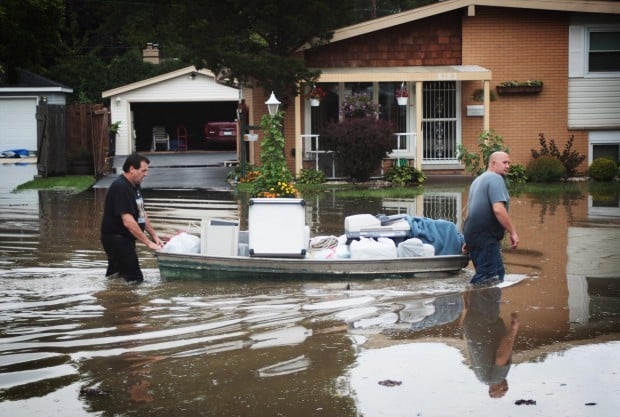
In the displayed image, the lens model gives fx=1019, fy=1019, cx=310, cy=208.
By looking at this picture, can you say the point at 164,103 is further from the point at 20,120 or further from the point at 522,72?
the point at 522,72

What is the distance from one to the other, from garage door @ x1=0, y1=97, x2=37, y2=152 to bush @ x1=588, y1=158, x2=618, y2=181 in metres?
26.2

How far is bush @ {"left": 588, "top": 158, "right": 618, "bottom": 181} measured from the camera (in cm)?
2742

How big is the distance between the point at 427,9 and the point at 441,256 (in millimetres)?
16586

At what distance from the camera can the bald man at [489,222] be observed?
12062 mm

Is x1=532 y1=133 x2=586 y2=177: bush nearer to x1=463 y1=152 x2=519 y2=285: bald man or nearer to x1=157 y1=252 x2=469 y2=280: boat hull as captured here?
x1=157 y1=252 x2=469 y2=280: boat hull

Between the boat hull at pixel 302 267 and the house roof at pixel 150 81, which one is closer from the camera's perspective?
the boat hull at pixel 302 267

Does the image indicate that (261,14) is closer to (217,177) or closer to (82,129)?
(217,177)

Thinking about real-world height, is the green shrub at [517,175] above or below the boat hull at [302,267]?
above

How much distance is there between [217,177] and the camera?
3170cm

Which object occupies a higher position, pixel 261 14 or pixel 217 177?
pixel 261 14

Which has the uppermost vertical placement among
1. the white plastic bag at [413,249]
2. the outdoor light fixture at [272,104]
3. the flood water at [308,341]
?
the outdoor light fixture at [272,104]

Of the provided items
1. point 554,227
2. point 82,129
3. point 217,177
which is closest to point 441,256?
point 554,227

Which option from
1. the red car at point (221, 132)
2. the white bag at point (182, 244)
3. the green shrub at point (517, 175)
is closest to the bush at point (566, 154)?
the green shrub at point (517, 175)

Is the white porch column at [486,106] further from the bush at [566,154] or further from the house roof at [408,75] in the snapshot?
the bush at [566,154]
